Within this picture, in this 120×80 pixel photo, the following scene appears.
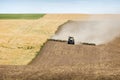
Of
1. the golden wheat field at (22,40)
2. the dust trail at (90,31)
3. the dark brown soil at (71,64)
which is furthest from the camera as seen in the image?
the dust trail at (90,31)

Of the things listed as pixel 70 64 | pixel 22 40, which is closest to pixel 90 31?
pixel 22 40

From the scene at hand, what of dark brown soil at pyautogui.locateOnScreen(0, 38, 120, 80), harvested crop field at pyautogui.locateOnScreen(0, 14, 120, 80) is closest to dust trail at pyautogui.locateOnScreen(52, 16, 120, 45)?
harvested crop field at pyautogui.locateOnScreen(0, 14, 120, 80)

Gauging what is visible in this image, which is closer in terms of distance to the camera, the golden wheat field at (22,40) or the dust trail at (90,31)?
the golden wheat field at (22,40)

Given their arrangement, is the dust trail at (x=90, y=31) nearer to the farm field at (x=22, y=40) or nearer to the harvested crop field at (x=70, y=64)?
the harvested crop field at (x=70, y=64)

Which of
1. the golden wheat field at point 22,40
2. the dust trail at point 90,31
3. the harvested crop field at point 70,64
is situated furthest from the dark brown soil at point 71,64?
the dust trail at point 90,31

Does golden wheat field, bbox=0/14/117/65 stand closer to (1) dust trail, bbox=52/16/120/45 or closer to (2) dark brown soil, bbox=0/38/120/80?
(2) dark brown soil, bbox=0/38/120/80

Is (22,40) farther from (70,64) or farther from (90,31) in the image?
(70,64)
